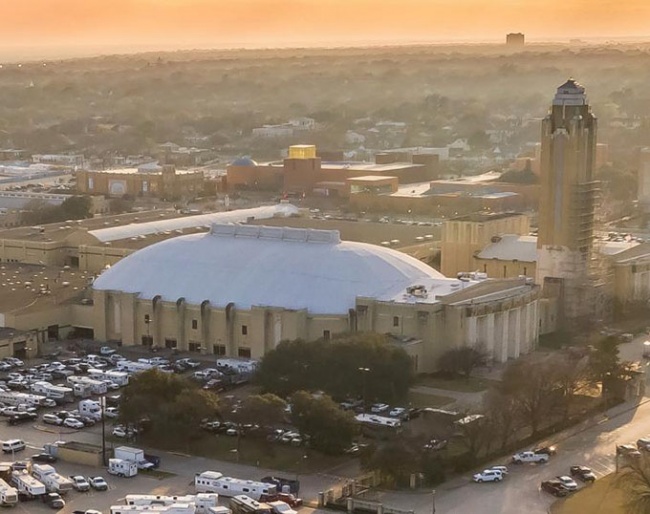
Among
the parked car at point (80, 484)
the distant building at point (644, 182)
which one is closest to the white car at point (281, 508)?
the parked car at point (80, 484)

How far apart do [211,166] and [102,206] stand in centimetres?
2204

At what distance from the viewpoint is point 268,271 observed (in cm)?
3039

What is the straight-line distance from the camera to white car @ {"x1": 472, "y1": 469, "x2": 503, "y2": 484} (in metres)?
21.6

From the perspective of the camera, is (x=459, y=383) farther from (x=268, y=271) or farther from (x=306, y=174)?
(x=306, y=174)

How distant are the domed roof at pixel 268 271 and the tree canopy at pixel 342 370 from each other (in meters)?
3.21

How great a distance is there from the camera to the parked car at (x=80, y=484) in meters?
21.2

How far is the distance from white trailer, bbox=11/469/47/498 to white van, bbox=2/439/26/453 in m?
1.76

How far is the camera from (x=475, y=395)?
86.9 ft

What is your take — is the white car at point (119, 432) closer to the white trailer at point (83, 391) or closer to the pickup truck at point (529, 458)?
the white trailer at point (83, 391)

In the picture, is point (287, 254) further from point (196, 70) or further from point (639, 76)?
point (196, 70)

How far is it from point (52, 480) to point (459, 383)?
8708 mm

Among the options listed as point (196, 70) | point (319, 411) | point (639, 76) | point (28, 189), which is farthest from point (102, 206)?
point (196, 70)

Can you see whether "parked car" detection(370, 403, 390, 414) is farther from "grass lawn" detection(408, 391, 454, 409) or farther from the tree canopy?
"grass lawn" detection(408, 391, 454, 409)

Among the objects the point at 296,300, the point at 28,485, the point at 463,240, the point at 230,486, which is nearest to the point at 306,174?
the point at 463,240
